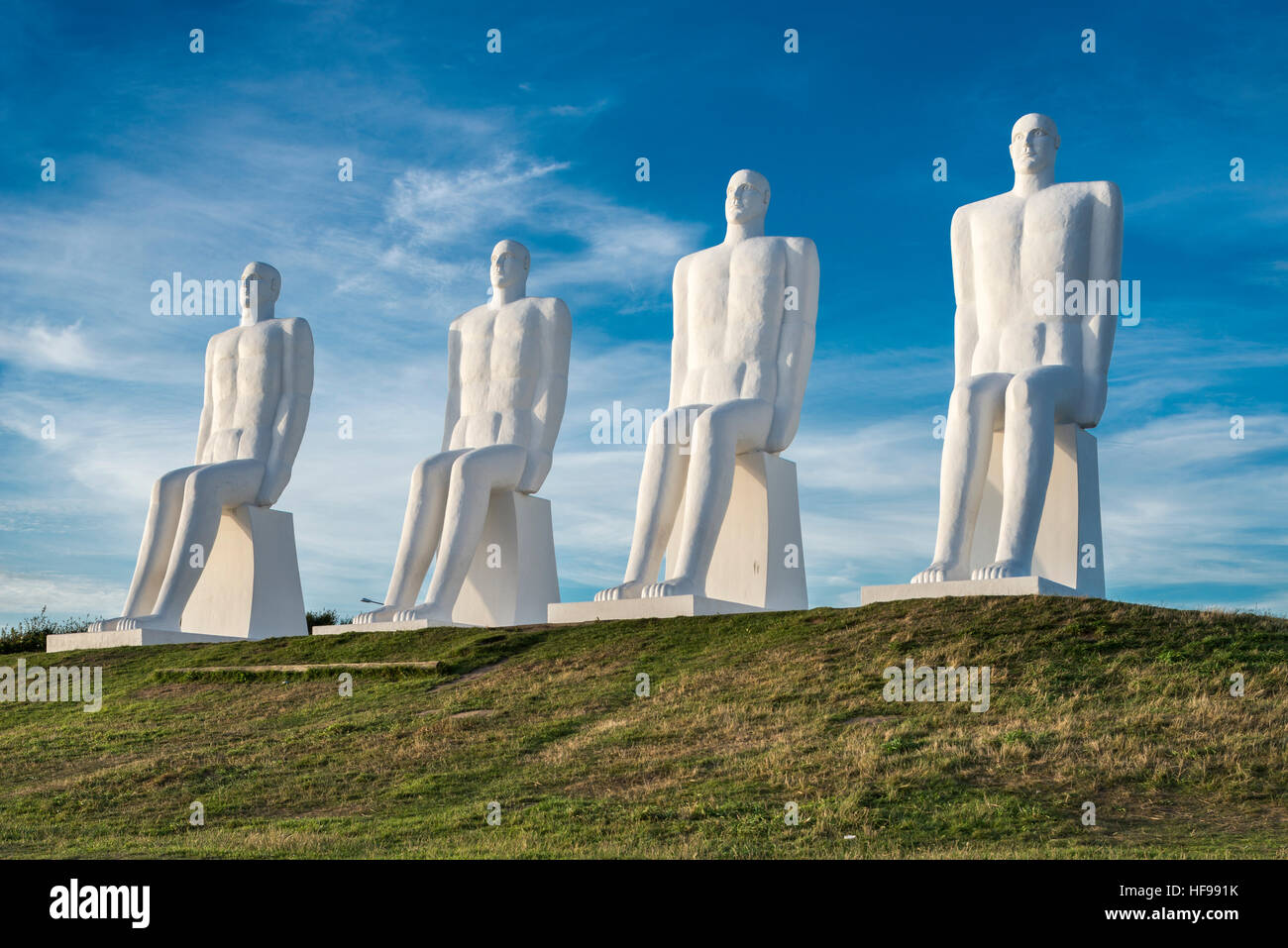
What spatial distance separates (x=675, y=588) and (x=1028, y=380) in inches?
149

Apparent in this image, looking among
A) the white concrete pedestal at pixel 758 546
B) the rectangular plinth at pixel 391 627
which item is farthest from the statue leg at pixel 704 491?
the rectangular plinth at pixel 391 627

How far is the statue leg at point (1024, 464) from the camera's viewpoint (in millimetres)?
12711

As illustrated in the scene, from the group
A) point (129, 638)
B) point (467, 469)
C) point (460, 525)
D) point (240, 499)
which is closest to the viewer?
point (460, 525)

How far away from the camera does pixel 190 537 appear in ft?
55.4

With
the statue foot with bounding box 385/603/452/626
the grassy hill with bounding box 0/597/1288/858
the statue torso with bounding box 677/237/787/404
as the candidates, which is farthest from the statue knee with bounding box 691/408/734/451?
the statue foot with bounding box 385/603/452/626

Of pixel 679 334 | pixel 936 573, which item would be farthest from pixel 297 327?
pixel 936 573

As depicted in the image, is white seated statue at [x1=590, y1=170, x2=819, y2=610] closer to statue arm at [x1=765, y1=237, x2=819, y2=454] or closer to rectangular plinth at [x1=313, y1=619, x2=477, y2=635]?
statue arm at [x1=765, y1=237, x2=819, y2=454]

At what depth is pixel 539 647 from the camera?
13523 millimetres

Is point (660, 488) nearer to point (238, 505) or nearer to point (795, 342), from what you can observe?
point (795, 342)

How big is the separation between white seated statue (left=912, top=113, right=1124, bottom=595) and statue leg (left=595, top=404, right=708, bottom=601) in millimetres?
2786

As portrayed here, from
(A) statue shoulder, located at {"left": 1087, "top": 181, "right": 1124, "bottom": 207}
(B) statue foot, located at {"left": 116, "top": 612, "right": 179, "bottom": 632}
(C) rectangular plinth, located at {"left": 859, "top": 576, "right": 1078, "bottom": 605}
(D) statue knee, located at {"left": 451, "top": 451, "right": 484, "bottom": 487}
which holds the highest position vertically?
(A) statue shoulder, located at {"left": 1087, "top": 181, "right": 1124, "bottom": 207}

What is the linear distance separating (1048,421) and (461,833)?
709 cm

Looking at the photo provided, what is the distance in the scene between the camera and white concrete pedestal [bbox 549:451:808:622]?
14.9m

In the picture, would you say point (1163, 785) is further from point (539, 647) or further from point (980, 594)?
point (539, 647)
